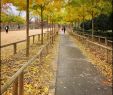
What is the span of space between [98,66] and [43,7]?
11.9m

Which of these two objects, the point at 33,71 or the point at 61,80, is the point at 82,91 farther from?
the point at 33,71

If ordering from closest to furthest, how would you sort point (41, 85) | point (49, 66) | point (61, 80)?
point (41, 85) < point (61, 80) < point (49, 66)

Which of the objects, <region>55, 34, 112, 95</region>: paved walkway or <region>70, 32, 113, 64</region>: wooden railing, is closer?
<region>55, 34, 112, 95</region>: paved walkway

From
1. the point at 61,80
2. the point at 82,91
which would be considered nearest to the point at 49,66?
the point at 61,80

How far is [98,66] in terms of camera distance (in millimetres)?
11742

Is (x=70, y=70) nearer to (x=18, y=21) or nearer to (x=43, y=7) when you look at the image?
(x=43, y=7)

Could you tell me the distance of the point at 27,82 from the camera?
7.96 m

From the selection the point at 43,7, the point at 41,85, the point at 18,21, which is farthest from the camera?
the point at 18,21

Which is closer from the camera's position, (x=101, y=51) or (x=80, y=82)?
(x=80, y=82)

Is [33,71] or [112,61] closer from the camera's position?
[33,71]

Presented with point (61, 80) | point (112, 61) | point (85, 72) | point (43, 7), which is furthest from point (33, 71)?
point (43, 7)

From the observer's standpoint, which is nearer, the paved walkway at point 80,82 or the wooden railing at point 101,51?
the paved walkway at point 80,82

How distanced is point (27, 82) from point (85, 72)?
304cm

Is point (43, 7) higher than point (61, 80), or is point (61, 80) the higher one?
point (43, 7)
